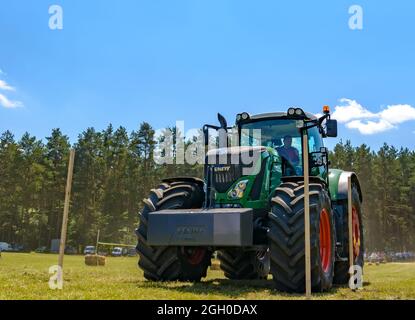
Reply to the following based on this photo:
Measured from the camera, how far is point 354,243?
12.4 m

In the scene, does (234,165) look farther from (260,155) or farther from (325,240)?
(325,240)

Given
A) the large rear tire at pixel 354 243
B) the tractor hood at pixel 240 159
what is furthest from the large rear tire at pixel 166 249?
the large rear tire at pixel 354 243

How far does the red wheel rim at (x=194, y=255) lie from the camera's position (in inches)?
393

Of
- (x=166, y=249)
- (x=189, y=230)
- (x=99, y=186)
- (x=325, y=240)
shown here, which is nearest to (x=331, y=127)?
(x=325, y=240)

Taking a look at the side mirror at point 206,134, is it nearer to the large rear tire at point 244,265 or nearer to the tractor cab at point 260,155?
the tractor cab at point 260,155

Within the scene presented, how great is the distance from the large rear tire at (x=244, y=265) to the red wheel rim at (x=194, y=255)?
255cm

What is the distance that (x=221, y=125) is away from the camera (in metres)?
11.0

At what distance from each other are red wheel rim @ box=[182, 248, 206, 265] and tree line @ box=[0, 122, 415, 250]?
57711mm

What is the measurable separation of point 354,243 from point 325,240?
3169 mm

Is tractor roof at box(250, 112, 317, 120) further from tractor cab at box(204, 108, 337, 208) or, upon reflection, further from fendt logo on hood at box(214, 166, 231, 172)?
fendt logo on hood at box(214, 166, 231, 172)

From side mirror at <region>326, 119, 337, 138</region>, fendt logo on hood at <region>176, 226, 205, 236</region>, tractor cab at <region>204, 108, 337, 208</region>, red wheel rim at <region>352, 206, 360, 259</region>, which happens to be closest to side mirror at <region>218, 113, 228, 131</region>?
tractor cab at <region>204, 108, 337, 208</region>
